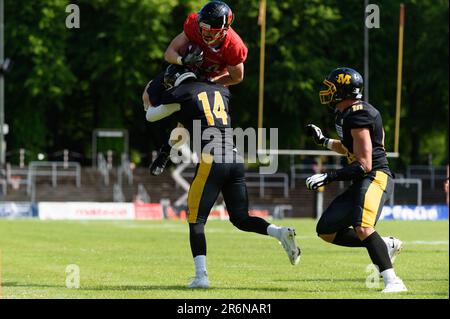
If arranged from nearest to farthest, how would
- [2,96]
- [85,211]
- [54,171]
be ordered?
[85,211], [2,96], [54,171]

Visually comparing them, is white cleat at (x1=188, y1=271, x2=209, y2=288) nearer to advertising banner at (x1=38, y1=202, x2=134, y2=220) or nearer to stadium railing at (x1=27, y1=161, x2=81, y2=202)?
advertising banner at (x1=38, y1=202, x2=134, y2=220)

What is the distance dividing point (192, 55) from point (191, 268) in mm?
3852

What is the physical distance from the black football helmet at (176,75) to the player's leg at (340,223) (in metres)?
1.86

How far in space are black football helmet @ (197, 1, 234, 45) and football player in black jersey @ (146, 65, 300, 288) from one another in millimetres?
444

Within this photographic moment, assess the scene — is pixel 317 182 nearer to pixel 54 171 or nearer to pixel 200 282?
pixel 200 282

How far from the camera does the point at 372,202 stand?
10.4 meters

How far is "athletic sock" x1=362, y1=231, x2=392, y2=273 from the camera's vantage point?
10289mm

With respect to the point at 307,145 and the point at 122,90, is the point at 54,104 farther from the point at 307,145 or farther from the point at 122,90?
the point at 307,145

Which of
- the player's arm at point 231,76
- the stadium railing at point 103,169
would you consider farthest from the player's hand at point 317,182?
the stadium railing at point 103,169

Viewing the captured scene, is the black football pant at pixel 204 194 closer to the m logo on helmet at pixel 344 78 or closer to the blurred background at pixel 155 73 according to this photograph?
the m logo on helmet at pixel 344 78

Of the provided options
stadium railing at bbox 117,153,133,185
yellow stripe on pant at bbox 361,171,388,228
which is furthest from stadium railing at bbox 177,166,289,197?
yellow stripe on pant at bbox 361,171,388,228

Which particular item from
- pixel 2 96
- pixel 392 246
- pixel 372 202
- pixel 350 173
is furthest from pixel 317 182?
pixel 2 96

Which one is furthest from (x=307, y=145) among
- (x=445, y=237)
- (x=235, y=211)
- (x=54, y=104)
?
(x=235, y=211)
